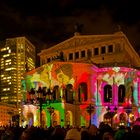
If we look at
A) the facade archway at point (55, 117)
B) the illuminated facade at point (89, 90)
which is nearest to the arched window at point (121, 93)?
the illuminated facade at point (89, 90)

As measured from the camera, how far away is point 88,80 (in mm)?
59656

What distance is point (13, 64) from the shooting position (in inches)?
6806

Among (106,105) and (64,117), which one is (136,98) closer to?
(106,105)

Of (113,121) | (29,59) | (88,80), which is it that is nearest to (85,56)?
(88,80)

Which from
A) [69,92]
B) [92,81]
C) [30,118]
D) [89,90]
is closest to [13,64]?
[30,118]

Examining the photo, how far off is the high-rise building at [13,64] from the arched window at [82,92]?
109 metres

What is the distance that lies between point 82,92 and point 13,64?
11624cm

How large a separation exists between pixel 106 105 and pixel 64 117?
24.6ft

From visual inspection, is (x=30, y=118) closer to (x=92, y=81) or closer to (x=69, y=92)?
(x=69, y=92)

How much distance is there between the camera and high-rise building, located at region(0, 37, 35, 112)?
170000 millimetres

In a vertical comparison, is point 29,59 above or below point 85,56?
above

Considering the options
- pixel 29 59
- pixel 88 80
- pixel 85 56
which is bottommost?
pixel 88 80

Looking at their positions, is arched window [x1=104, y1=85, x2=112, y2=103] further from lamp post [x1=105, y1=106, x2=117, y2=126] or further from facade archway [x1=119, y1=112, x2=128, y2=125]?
facade archway [x1=119, y1=112, x2=128, y2=125]

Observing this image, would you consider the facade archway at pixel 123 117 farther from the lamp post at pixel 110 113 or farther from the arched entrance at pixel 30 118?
the arched entrance at pixel 30 118
